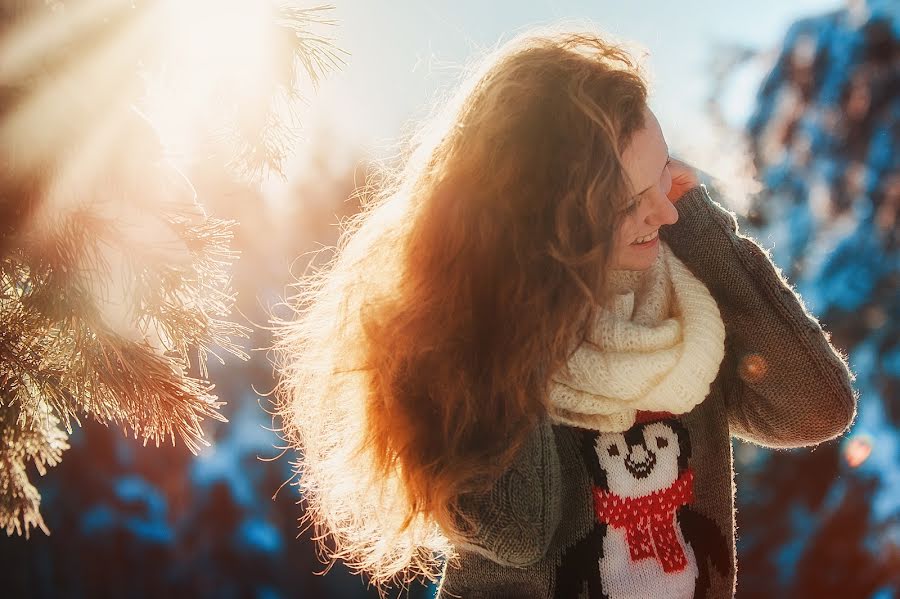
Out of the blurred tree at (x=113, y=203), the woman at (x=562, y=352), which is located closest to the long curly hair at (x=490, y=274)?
the woman at (x=562, y=352)

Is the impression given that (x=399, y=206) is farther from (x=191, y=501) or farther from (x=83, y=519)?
(x=83, y=519)

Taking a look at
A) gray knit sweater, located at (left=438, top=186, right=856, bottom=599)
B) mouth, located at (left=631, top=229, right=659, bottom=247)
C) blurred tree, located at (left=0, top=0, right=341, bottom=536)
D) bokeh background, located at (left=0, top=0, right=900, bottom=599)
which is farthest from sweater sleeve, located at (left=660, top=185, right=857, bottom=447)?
bokeh background, located at (left=0, top=0, right=900, bottom=599)

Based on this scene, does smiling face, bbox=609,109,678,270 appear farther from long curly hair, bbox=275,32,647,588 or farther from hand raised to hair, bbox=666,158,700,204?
hand raised to hair, bbox=666,158,700,204

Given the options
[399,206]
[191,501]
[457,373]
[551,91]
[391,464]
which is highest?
[551,91]

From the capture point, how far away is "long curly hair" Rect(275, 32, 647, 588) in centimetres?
111

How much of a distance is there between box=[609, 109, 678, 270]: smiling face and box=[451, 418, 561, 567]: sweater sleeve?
1.23ft

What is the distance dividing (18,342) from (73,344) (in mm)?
86

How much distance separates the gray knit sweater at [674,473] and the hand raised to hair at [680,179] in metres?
0.04

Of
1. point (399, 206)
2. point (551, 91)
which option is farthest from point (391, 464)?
point (551, 91)

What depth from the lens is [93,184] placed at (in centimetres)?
86

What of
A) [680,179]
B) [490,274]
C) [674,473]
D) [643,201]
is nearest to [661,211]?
[643,201]

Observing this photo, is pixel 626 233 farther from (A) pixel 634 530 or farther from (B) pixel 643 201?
→ (A) pixel 634 530

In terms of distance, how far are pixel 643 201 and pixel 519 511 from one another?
57 centimetres

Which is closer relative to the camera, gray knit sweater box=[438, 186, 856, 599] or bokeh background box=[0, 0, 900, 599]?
gray knit sweater box=[438, 186, 856, 599]
